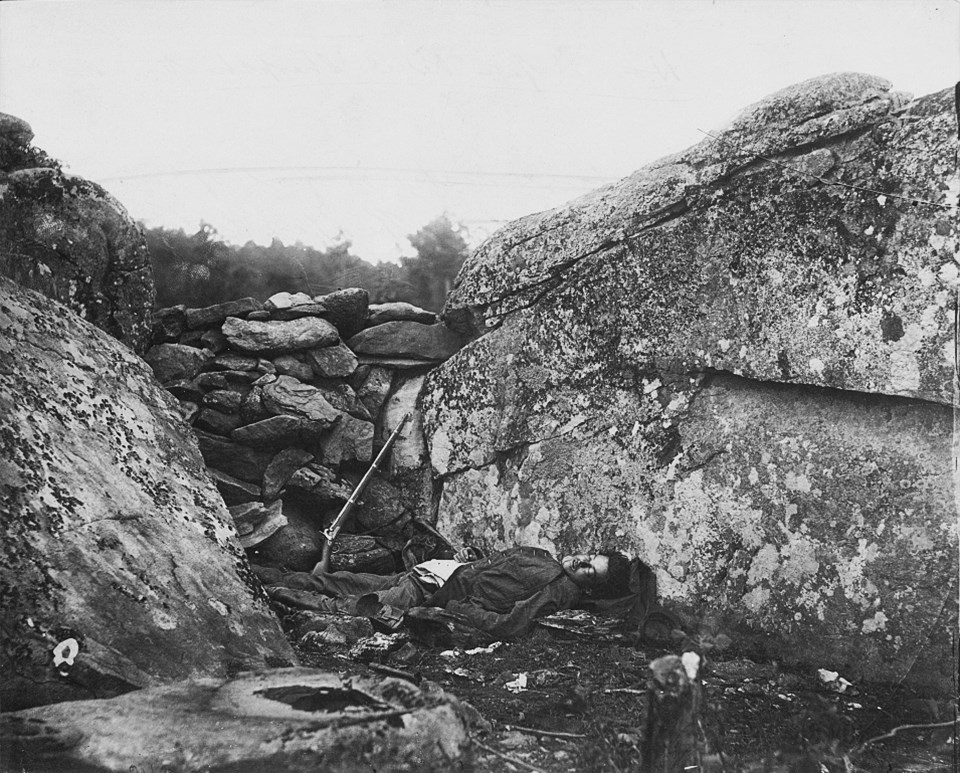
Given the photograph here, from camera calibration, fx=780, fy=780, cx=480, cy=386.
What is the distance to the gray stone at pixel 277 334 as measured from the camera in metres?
5.31

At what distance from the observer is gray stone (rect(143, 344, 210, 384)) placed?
17.0ft

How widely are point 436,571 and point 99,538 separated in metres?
1.65

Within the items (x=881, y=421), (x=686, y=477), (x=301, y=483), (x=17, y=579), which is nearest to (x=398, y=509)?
(x=301, y=483)

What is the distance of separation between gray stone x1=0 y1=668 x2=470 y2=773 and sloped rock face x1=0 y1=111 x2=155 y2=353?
2602 mm

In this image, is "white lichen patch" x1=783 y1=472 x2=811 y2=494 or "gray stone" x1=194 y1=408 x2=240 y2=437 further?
"gray stone" x1=194 y1=408 x2=240 y2=437

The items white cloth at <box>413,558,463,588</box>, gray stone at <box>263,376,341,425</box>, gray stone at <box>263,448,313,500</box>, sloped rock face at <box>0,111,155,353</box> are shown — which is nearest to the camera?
white cloth at <box>413,558,463,588</box>

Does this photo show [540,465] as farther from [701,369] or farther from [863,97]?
[863,97]

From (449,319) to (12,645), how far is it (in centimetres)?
305

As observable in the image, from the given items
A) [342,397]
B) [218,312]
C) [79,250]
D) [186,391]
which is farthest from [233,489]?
[79,250]

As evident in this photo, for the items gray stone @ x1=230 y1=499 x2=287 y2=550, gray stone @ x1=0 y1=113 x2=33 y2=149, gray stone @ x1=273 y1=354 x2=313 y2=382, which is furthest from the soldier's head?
gray stone @ x1=0 y1=113 x2=33 y2=149

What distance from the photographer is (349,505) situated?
4.73 meters

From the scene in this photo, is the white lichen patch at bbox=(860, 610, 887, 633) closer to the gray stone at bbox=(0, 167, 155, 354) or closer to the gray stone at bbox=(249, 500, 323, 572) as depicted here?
the gray stone at bbox=(249, 500, 323, 572)

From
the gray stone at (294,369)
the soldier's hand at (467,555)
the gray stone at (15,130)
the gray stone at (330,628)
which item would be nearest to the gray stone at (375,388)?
the gray stone at (294,369)

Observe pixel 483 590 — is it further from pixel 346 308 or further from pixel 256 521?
pixel 346 308
